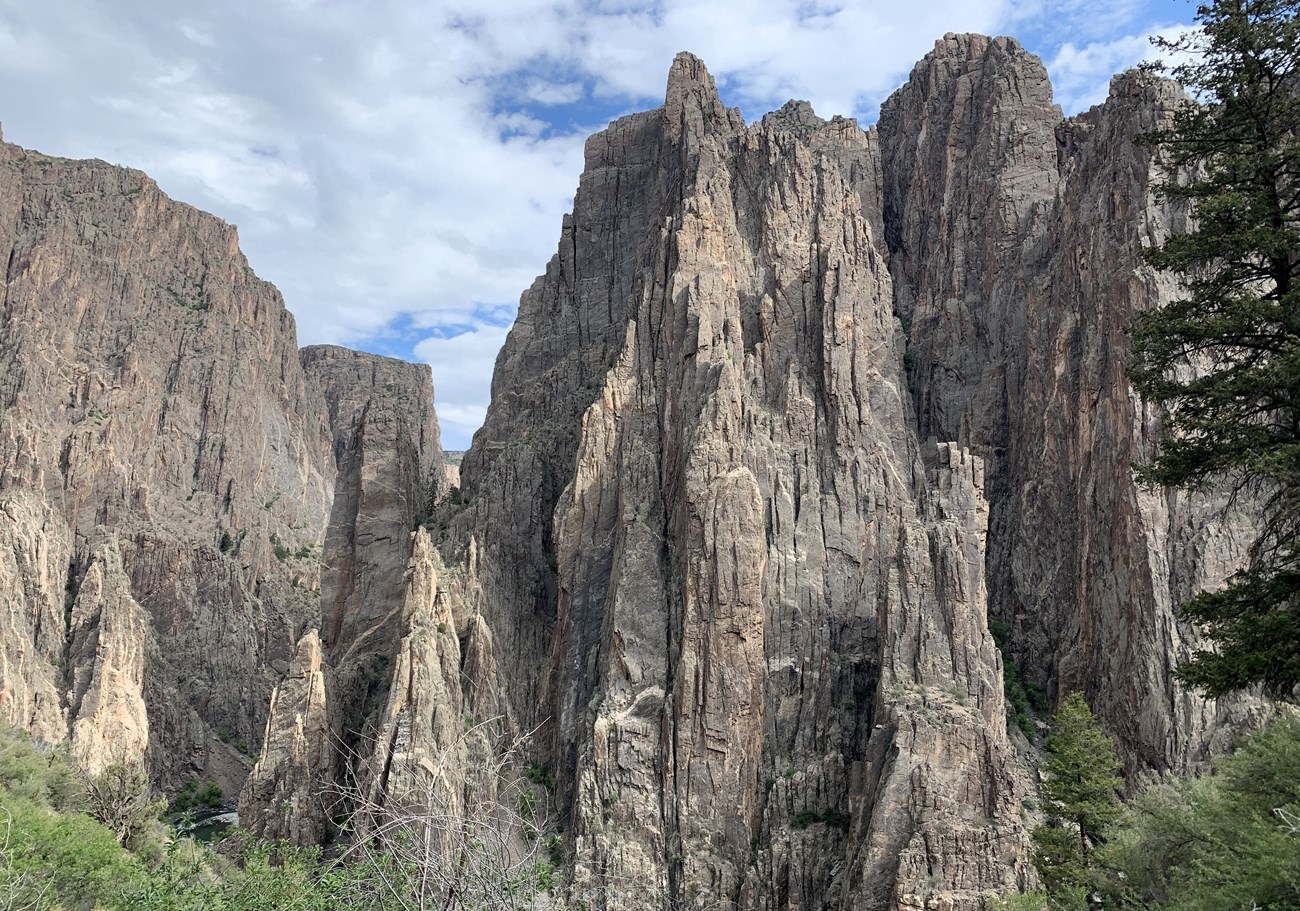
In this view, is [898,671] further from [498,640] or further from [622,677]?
[498,640]

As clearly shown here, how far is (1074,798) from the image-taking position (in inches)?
1816

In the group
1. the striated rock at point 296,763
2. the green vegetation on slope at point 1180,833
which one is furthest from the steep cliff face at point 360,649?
the green vegetation on slope at point 1180,833

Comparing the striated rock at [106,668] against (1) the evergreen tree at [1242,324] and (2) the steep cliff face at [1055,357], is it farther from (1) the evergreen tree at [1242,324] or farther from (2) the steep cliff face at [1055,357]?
(1) the evergreen tree at [1242,324]

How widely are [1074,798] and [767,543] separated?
28.7m

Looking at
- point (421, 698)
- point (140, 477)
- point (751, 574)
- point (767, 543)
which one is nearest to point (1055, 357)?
point (767, 543)

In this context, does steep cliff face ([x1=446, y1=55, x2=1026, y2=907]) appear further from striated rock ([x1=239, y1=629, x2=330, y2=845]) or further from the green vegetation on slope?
striated rock ([x1=239, y1=629, x2=330, y2=845])

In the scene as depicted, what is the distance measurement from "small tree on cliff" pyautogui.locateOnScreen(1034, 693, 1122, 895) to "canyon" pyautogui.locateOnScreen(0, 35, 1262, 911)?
7.87m

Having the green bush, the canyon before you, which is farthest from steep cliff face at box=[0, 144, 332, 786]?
the green bush

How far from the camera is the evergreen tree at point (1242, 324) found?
56.9 ft

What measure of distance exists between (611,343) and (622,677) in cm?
3241

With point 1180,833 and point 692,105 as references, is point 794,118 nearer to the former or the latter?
point 692,105

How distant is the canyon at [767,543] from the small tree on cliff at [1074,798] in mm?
7866

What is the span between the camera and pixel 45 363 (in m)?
125

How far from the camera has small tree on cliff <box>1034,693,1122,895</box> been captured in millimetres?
45125
